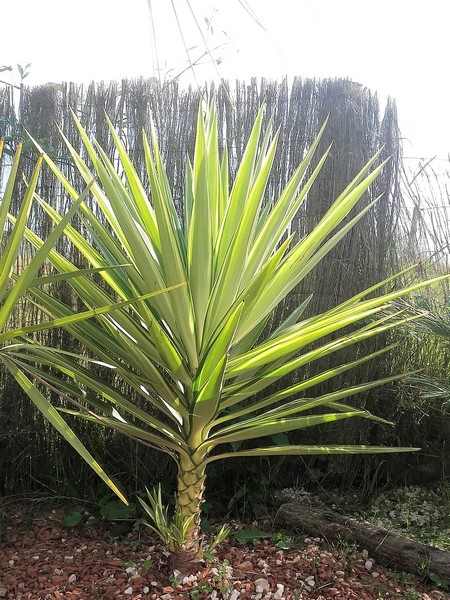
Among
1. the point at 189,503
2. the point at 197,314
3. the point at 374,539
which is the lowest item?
the point at 374,539

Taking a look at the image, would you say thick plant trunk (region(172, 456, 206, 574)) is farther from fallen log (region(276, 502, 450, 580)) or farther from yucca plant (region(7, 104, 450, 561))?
fallen log (region(276, 502, 450, 580))

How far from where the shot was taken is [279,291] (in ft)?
5.95

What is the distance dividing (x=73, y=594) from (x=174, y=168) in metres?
1.74

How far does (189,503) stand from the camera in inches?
70.8

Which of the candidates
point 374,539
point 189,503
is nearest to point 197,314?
point 189,503

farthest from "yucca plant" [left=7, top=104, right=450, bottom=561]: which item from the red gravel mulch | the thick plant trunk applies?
the red gravel mulch

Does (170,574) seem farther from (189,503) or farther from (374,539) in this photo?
(374,539)

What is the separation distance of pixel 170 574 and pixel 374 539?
763 mm

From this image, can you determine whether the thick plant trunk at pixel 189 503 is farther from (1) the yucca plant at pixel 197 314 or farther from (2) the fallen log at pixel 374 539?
(2) the fallen log at pixel 374 539

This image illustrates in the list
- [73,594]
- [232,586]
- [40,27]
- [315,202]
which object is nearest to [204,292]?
[40,27]

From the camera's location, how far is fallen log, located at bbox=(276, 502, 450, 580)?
1.97 metres

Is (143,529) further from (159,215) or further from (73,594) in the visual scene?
(159,215)

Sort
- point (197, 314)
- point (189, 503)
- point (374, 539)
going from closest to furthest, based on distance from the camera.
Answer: point (197, 314) < point (189, 503) < point (374, 539)

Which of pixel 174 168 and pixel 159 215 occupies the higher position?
pixel 174 168
